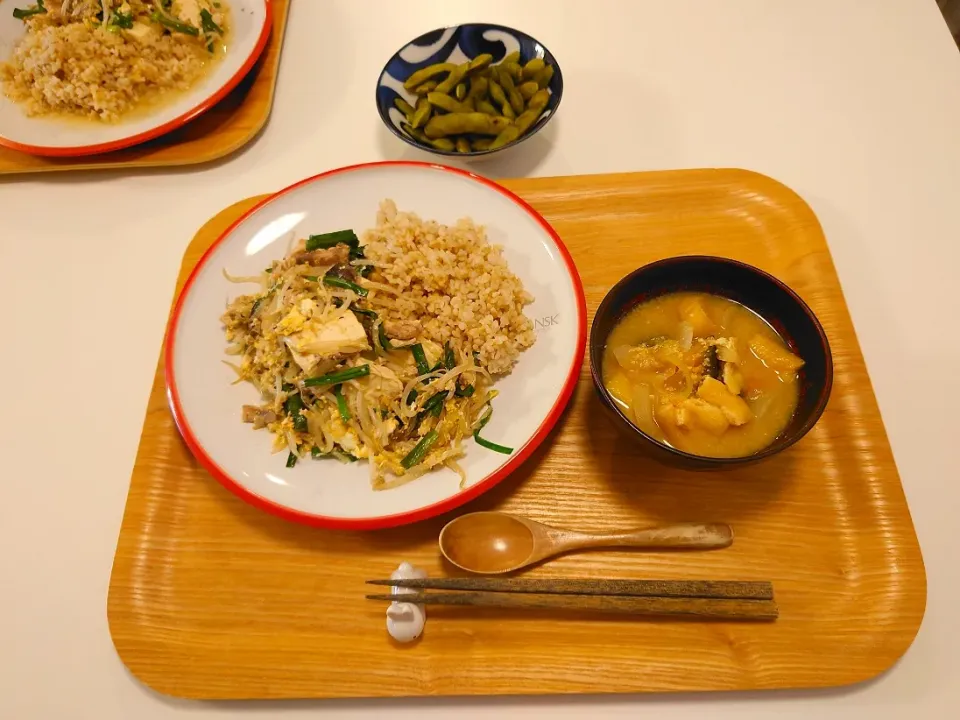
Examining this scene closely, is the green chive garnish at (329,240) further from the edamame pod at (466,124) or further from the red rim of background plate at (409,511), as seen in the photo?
the edamame pod at (466,124)

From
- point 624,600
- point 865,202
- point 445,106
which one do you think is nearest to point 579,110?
point 445,106

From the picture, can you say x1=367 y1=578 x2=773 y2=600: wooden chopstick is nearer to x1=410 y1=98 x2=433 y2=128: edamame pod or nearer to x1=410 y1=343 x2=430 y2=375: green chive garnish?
x1=410 y1=343 x2=430 y2=375: green chive garnish

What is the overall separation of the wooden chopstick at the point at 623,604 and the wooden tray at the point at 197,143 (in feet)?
6.40

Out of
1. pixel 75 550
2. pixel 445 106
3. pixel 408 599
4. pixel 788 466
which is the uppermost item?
pixel 445 106

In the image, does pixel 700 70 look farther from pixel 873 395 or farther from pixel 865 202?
pixel 873 395

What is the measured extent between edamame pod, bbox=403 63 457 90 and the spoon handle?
1.75 m

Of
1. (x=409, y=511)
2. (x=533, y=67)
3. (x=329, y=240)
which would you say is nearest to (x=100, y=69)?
(x=329, y=240)

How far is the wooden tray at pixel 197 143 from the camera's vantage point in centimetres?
243

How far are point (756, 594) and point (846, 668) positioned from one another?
0.25 meters

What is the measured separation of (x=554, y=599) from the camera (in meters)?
1.40

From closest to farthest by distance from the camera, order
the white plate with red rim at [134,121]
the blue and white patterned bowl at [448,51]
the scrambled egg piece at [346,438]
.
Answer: the scrambled egg piece at [346,438] → the blue and white patterned bowl at [448,51] → the white plate with red rim at [134,121]

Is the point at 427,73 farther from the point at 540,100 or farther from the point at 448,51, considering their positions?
the point at 540,100

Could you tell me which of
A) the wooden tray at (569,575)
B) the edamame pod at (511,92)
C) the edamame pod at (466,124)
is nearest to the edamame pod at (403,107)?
the edamame pod at (466,124)

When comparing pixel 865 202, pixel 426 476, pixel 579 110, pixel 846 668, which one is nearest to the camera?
pixel 846 668
